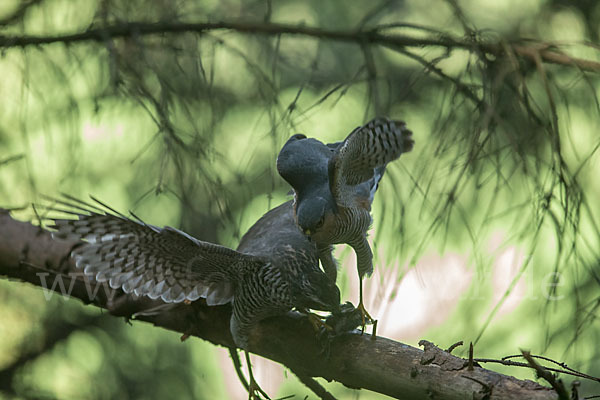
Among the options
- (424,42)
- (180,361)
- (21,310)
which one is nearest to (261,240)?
(424,42)

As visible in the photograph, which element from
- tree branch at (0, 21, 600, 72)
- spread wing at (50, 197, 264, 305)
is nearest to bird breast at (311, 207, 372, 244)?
spread wing at (50, 197, 264, 305)

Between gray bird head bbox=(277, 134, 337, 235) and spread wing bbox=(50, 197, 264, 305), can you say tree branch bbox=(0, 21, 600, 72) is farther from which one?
spread wing bbox=(50, 197, 264, 305)

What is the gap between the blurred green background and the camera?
1.69 metres

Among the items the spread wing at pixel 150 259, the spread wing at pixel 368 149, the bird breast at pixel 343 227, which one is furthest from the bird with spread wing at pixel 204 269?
the spread wing at pixel 368 149

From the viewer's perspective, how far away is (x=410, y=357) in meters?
1.67

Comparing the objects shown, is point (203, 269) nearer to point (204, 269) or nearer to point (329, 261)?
point (204, 269)

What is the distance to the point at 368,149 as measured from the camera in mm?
1654

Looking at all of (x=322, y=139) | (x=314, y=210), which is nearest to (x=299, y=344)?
(x=314, y=210)

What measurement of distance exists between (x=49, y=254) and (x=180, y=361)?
1367 mm

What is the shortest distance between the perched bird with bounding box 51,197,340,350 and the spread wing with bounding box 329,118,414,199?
0.31 m

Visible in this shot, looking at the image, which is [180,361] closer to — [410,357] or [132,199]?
[132,199]

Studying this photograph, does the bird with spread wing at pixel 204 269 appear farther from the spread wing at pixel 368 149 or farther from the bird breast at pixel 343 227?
the spread wing at pixel 368 149

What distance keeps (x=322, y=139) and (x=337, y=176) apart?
1.13 metres

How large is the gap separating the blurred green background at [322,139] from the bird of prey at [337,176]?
0.09 meters
